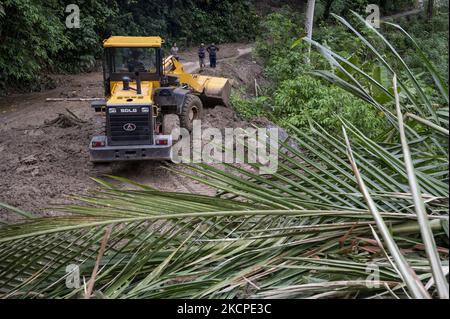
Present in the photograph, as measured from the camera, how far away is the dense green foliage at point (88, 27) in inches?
669

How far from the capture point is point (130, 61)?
11.9 m

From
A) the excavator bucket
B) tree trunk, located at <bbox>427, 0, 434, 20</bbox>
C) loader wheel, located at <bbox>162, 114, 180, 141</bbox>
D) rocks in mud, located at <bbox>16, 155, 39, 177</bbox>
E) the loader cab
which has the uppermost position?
tree trunk, located at <bbox>427, 0, 434, 20</bbox>

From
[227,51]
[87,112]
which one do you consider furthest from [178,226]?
[227,51]

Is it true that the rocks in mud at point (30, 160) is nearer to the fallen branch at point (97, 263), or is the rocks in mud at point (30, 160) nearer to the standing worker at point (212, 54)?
the fallen branch at point (97, 263)

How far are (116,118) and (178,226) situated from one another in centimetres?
830

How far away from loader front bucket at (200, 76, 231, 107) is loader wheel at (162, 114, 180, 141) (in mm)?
2938

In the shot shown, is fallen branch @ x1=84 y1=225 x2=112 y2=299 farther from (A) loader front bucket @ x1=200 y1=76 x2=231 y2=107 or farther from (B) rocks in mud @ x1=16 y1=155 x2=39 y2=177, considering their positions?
(A) loader front bucket @ x1=200 y1=76 x2=231 y2=107

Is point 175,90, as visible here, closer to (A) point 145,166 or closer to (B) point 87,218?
(A) point 145,166

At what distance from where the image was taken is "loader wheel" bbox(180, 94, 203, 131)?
13.2 metres

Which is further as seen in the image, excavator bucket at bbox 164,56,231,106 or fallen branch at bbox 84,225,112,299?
excavator bucket at bbox 164,56,231,106

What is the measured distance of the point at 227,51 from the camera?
2827cm

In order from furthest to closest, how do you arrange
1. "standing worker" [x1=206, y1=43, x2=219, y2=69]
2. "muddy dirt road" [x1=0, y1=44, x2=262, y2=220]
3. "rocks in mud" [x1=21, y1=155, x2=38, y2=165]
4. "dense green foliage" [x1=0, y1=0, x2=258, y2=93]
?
"standing worker" [x1=206, y1=43, x2=219, y2=69], "dense green foliage" [x1=0, y1=0, x2=258, y2=93], "rocks in mud" [x1=21, y1=155, x2=38, y2=165], "muddy dirt road" [x1=0, y1=44, x2=262, y2=220]

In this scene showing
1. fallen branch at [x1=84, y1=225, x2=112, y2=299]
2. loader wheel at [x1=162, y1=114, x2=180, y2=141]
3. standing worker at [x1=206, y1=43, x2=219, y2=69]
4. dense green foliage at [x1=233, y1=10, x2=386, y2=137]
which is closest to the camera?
fallen branch at [x1=84, y1=225, x2=112, y2=299]

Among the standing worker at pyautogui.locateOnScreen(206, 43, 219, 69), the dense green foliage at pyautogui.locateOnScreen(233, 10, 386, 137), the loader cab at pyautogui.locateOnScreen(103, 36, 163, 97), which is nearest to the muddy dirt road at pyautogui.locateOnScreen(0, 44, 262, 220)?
the dense green foliage at pyautogui.locateOnScreen(233, 10, 386, 137)
